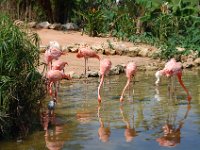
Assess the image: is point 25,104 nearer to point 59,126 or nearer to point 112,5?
point 59,126

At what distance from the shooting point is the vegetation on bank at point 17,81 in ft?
20.2

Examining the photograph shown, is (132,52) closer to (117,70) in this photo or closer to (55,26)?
(117,70)

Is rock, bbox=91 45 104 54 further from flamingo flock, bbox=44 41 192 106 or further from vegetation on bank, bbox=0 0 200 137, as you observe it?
flamingo flock, bbox=44 41 192 106

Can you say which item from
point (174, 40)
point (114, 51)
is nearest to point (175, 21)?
point (174, 40)

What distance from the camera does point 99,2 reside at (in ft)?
72.6

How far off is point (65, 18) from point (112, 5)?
7.70ft

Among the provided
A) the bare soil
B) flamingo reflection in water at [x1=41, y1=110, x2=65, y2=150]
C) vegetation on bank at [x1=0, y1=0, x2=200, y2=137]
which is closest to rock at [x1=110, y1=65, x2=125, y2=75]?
the bare soil

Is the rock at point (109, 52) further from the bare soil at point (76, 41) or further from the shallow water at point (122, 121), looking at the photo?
the shallow water at point (122, 121)

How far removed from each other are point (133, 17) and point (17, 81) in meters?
13.9

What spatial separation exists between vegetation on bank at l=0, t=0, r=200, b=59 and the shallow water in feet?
21.9

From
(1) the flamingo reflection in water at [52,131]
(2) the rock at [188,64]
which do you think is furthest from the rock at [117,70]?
(1) the flamingo reflection in water at [52,131]

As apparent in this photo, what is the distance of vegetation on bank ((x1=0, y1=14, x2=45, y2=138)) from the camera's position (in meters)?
6.16

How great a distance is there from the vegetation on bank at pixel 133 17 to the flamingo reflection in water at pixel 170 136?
9.19 meters

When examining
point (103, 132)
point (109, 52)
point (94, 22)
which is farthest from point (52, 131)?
point (94, 22)
